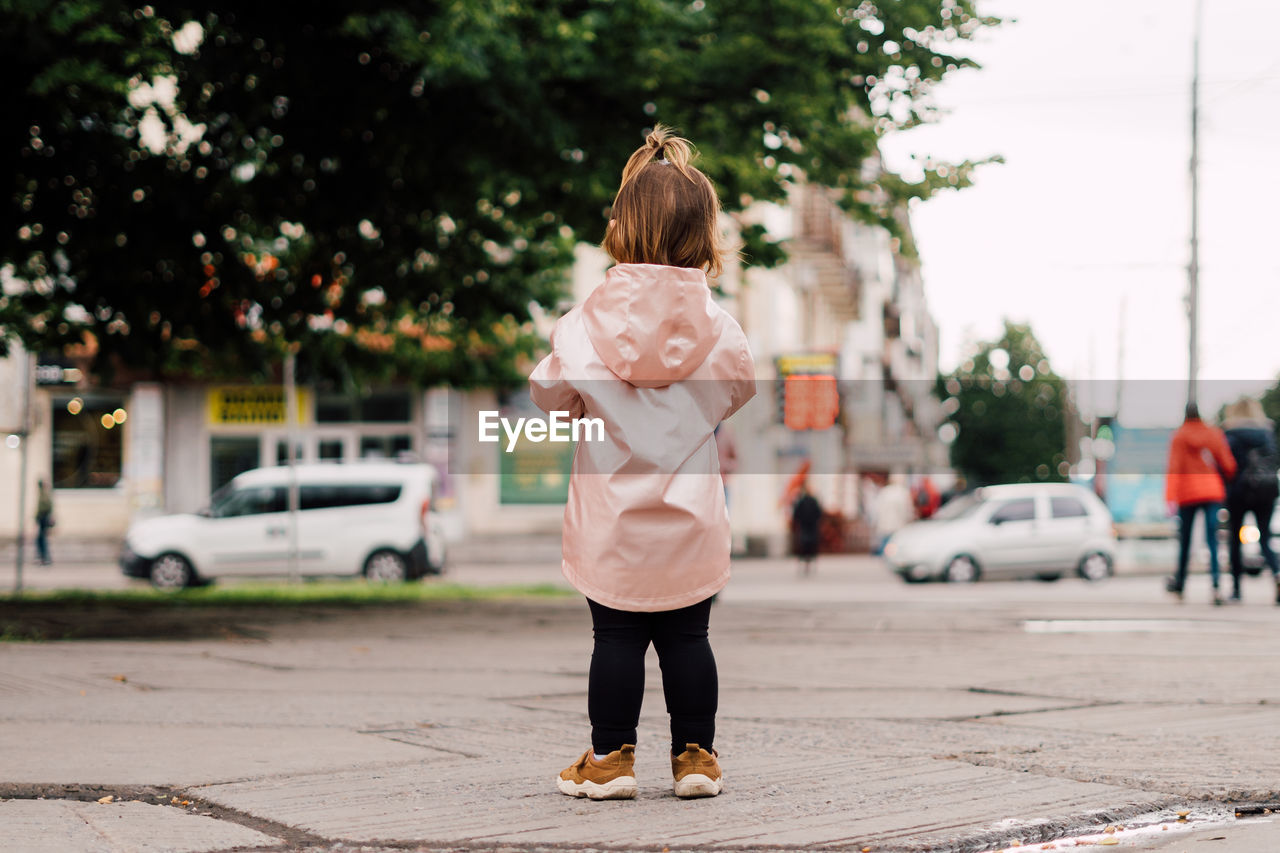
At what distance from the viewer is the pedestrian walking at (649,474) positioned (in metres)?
3.58

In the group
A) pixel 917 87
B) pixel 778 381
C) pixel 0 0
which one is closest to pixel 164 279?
pixel 0 0

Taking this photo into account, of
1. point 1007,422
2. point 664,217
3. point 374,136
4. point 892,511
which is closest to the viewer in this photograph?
point 664,217

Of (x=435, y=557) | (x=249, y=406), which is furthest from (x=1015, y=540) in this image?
(x=249, y=406)

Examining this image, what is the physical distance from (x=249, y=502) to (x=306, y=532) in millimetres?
927

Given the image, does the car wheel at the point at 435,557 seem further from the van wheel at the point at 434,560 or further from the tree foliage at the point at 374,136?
the tree foliage at the point at 374,136

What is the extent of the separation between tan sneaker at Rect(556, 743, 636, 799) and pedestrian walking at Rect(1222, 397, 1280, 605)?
985cm

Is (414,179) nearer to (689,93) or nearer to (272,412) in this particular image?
(689,93)

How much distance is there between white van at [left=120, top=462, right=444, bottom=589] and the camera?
65.8 feet

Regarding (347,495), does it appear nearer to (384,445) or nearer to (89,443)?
(384,445)

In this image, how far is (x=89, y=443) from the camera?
103 ft

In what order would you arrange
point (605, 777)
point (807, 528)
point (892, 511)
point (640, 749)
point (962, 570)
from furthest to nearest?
point (892, 511) < point (807, 528) < point (962, 570) < point (640, 749) < point (605, 777)

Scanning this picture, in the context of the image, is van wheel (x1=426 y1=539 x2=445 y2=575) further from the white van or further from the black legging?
the black legging

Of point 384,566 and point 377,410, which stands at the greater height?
point 377,410

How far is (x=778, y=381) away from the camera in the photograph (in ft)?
102
